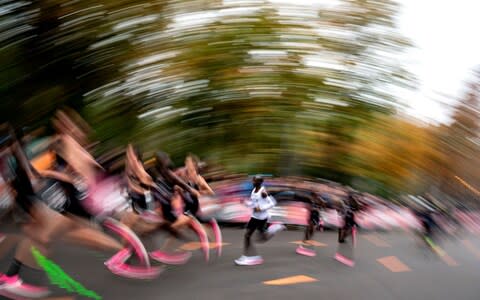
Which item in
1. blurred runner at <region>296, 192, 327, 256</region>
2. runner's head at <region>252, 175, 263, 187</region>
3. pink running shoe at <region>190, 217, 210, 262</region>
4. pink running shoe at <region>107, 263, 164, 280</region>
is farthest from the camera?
blurred runner at <region>296, 192, 327, 256</region>

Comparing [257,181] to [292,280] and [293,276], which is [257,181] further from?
[292,280]

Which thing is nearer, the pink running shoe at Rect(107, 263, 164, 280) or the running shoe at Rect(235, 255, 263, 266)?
the pink running shoe at Rect(107, 263, 164, 280)

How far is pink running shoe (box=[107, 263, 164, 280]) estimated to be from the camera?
5370 millimetres

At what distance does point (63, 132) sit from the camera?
4.62 metres

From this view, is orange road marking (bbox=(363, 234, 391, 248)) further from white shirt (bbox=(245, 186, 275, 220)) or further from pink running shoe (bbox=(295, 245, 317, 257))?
white shirt (bbox=(245, 186, 275, 220))

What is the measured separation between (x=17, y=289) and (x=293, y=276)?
132 inches

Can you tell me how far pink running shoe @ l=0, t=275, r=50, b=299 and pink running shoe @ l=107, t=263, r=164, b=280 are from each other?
900mm

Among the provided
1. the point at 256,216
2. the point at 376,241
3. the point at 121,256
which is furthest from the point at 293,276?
the point at 376,241

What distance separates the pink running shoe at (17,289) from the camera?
14.3 ft

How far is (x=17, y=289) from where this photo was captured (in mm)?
4438

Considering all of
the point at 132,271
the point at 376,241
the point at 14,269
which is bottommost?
the point at 376,241

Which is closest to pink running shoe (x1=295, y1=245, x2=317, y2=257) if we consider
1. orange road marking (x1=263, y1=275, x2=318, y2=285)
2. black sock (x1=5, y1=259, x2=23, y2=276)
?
orange road marking (x1=263, y1=275, x2=318, y2=285)

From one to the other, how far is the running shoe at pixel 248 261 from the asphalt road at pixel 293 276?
13cm

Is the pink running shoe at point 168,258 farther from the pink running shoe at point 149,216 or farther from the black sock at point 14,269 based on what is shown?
the black sock at point 14,269
